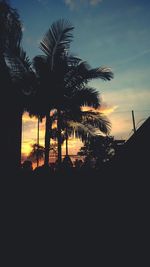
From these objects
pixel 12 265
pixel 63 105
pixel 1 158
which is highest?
pixel 63 105

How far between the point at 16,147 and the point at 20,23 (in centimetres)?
515

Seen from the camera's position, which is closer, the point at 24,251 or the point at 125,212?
the point at 125,212

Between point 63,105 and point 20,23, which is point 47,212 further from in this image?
point 20,23

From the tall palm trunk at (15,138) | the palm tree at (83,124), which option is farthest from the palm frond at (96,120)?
the tall palm trunk at (15,138)

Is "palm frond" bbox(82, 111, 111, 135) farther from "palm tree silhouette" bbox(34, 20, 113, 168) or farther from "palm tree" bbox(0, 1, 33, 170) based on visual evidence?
"palm tree" bbox(0, 1, 33, 170)

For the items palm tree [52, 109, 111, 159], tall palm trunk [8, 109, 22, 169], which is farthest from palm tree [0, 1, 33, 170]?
palm tree [52, 109, 111, 159]

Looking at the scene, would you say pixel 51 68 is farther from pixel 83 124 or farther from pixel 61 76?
pixel 83 124

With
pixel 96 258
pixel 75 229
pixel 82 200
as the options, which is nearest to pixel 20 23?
pixel 82 200

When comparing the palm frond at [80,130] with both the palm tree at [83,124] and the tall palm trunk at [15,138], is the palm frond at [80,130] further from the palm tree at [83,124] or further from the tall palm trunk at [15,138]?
the tall palm trunk at [15,138]

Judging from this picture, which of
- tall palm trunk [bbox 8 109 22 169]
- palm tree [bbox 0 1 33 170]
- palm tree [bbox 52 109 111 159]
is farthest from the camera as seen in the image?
palm tree [bbox 52 109 111 159]

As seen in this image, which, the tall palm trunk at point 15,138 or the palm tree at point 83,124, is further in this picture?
the palm tree at point 83,124

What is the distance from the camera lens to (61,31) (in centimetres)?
977

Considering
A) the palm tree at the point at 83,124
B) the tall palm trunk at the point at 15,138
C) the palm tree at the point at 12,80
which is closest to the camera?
the palm tree at the point at 12,80

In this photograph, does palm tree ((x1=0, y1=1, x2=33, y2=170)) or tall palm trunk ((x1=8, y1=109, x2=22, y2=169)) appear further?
tall palm trunk ((x1=8, y1=109, x2=22, y2=169))
